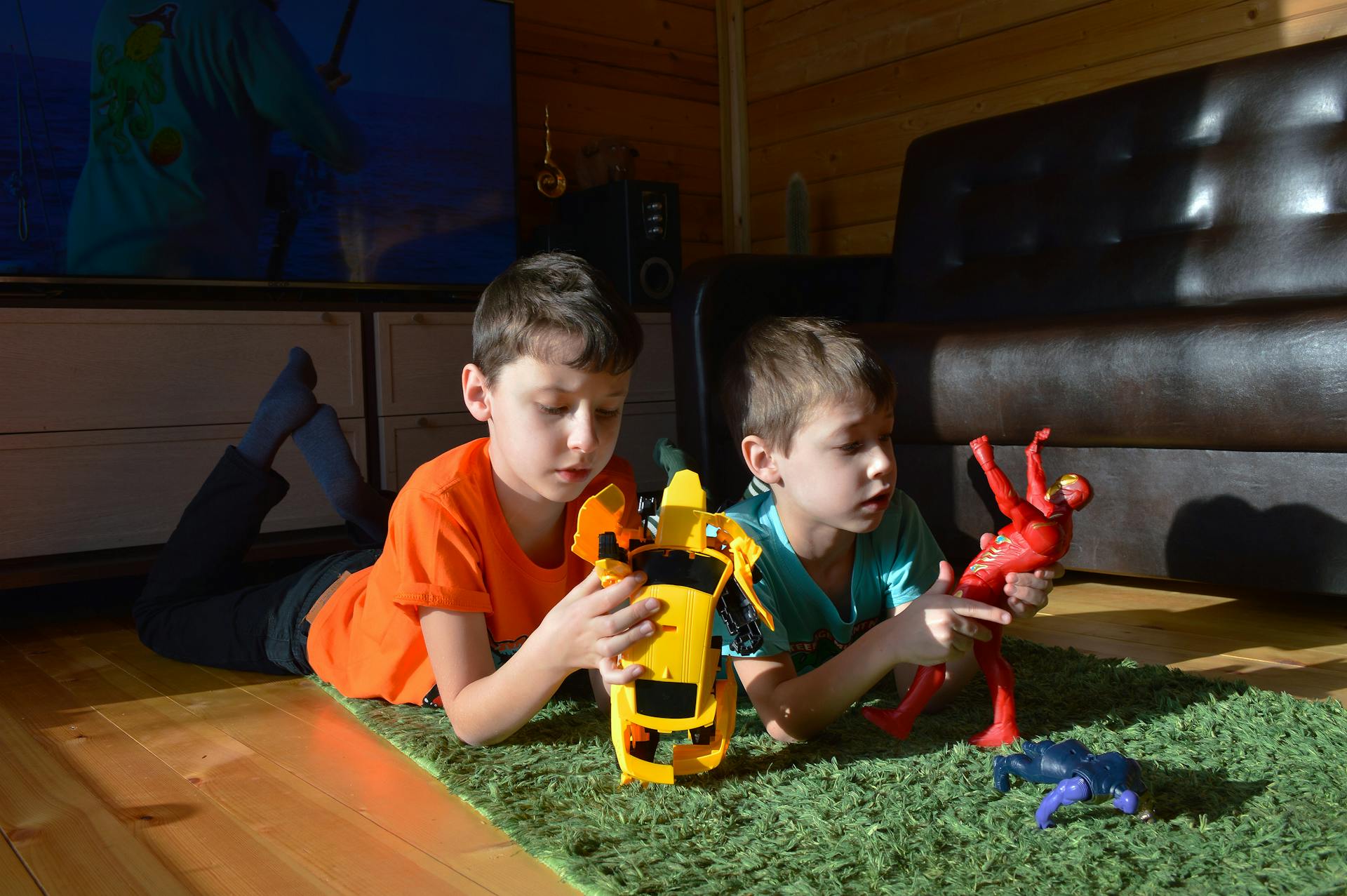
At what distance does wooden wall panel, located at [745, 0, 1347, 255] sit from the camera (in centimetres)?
267

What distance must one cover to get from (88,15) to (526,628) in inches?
79.1

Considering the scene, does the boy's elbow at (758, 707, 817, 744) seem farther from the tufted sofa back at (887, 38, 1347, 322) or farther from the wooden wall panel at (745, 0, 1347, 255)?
the wooden wall panel at (745, 0, 1347, 255)

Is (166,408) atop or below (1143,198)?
below

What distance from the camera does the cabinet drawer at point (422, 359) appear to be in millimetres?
2521

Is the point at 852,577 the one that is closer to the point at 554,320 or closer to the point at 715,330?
the point at 554,320

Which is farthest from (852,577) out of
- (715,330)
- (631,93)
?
(631,93)

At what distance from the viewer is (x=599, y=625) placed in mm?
948

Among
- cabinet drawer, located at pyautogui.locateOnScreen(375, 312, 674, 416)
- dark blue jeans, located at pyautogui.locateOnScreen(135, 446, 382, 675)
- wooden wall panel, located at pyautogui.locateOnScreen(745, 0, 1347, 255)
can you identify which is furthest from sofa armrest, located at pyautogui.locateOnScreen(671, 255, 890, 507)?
wooden wall panel, located at pyautogui.locateOnScreen(745, 0, 1347, 255)

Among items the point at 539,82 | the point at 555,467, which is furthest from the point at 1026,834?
the point at 539,82

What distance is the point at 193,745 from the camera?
1.26 meters

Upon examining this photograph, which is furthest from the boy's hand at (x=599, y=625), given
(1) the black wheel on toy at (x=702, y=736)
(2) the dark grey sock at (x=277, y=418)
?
(2) the dark grey sock at (x=277, y=418)

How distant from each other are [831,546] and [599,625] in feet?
1.31

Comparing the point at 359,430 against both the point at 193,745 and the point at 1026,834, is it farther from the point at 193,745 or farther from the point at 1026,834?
the point at 1026,834

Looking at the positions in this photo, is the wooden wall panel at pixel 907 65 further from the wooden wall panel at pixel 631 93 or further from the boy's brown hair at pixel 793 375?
the boy's brown hair at pixel 793 375
